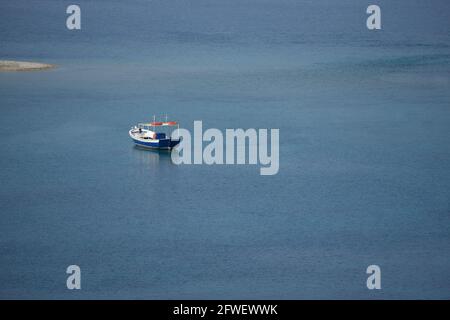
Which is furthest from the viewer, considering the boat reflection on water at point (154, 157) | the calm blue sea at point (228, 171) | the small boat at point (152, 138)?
the small boat at point (152, 138)

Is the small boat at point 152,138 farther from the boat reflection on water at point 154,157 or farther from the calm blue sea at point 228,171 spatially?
the calm blue sea at point 228,171

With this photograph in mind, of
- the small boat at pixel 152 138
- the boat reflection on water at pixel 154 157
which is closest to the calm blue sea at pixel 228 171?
the boat reflection on water at pixel 154 157

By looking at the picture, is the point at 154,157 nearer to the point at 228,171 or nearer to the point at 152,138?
the point at 152,138

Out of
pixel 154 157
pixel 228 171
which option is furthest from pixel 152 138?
pixel 228 171

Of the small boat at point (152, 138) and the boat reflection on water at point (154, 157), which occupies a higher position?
the small boat at point (152, 138)

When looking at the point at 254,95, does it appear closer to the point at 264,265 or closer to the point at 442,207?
the point at 442,207

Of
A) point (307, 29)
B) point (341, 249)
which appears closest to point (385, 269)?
point (341, 249)

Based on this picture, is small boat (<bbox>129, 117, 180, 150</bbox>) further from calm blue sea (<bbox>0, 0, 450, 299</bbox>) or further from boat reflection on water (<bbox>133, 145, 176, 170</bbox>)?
calm blue sea (<bbox>0, 0, 450, 299</bbox>)

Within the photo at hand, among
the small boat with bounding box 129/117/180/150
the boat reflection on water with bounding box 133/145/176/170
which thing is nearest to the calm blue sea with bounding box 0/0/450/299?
the boat reflection on water with bounding box 133/145/176/170
